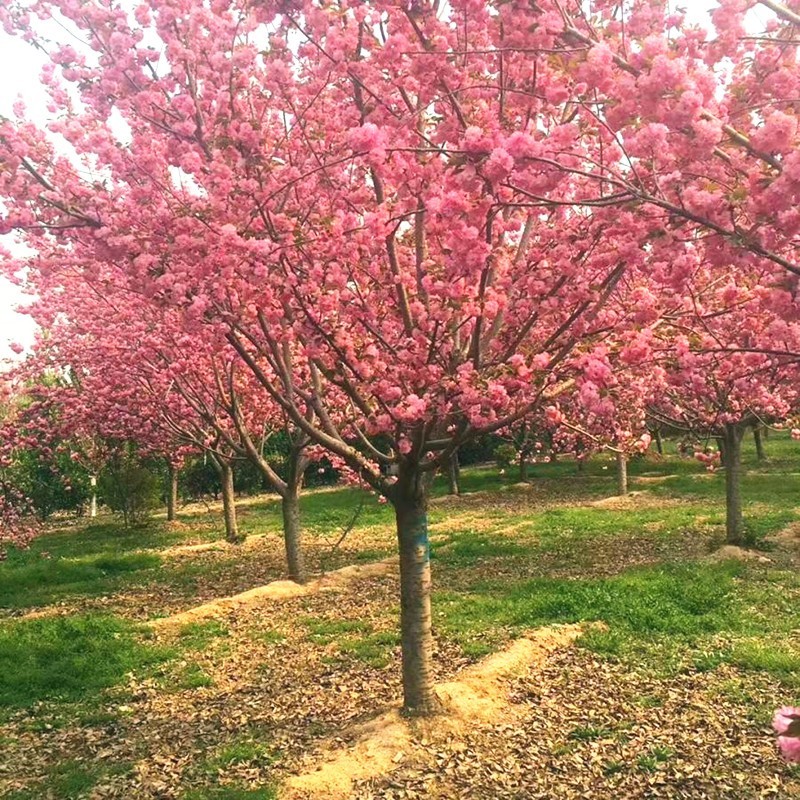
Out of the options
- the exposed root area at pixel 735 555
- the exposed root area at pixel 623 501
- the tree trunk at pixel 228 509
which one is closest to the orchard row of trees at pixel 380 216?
the exposed root area at pixel 735 555

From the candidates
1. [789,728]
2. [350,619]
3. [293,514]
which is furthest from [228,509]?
[789,728]

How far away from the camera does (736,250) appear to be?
344 centimetres

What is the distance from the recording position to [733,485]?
14.0 meters

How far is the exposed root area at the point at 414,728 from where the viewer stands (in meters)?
5.64

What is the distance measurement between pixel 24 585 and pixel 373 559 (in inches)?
277

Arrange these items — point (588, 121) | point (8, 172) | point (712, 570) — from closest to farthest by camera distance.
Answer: point (588, 121) → point (8, 172) → point (712, 570)

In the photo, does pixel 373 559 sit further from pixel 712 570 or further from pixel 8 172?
pixel 8 172

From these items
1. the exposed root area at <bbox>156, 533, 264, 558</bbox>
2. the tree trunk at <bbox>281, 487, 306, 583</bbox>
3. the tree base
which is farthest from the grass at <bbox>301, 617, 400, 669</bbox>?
the exposed root area at <bbox>156, 533, 264, 558</bbox>

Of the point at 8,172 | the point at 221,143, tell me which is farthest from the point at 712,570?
the point at 8,172

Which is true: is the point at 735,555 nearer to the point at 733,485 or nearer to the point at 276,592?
the point at 733,485

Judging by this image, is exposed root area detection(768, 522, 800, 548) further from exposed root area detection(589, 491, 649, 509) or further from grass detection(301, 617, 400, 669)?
grass detection(301, 617, 400, 669)

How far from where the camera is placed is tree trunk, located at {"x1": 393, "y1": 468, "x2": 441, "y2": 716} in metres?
6.59

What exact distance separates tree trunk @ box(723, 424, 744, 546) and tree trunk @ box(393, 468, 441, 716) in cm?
960

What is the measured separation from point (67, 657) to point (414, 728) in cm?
512
